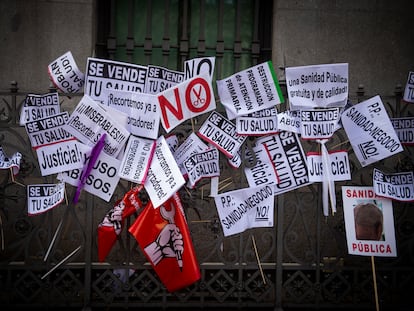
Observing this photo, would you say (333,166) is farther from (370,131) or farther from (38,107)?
(38,107)

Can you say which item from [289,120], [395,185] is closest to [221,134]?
[289,120]

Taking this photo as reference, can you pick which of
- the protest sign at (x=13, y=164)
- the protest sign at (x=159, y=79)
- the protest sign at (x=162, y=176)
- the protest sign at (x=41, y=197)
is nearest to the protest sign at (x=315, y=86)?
the protest sign at (x=159, y=79)

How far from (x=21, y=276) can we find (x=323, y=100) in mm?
3760

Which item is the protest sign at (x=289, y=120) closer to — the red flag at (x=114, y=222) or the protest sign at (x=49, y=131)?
the red flag at (x=114, y=222)

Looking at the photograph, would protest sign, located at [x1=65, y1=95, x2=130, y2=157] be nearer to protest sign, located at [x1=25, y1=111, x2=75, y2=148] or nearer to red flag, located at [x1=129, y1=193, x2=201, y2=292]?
protest sign, located at [x1=25, y1=111, x2=75, y2=148]

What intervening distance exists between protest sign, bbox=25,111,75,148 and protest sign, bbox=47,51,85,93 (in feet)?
1.27

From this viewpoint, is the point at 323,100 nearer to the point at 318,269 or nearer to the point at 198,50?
the point at 318,269

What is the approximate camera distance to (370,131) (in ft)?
17.9

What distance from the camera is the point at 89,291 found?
5.55m

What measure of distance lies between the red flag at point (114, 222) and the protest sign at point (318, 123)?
1860 mm

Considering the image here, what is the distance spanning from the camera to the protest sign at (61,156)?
5.44 m

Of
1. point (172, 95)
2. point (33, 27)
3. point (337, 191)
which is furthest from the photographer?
point (33, 27)

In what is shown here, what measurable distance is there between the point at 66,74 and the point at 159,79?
103 centimetres

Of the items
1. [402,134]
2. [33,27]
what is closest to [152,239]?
[402,134]
